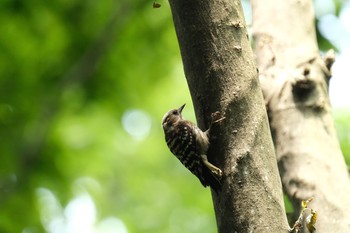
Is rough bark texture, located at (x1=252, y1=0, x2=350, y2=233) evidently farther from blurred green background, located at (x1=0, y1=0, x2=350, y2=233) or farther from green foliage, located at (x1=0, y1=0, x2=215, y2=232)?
green foliage, located at (x1=0, y1=0, x2=215, y2=232)

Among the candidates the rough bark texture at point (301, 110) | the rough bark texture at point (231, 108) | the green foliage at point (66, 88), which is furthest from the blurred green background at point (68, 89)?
the rough bark texture at point (231, 108)

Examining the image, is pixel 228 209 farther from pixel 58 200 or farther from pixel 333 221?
pixel 58 200

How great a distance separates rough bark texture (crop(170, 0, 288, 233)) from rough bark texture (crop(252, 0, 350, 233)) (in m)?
0.82

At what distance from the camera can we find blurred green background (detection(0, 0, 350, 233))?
26.1 feet

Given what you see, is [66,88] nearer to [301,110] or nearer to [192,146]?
[192,146]

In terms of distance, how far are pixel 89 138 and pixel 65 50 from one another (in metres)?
1.86

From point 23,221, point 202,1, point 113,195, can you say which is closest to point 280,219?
point 202,1

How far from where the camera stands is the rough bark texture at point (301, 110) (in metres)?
3.85

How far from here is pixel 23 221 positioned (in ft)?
26.2

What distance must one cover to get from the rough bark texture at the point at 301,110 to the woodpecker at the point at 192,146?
587 millimetres

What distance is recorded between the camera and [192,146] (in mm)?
4094

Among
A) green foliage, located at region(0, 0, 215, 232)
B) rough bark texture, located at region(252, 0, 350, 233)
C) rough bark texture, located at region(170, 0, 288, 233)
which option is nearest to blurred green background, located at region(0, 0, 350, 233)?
green foliage, located at region(0, 0, 215, 232)

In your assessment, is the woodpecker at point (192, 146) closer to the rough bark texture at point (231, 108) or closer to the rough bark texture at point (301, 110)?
the rough bark texture at point (231, 108)

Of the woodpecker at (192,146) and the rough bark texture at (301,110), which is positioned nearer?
the woodpecker at (192,146)
